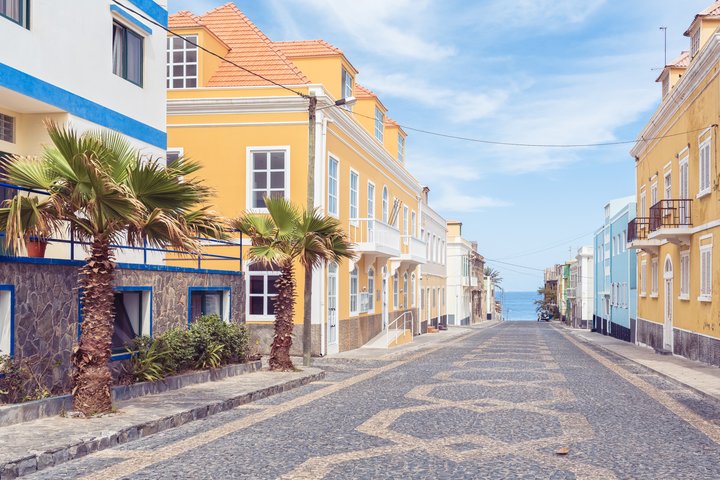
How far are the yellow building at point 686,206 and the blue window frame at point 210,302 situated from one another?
11.7 meters

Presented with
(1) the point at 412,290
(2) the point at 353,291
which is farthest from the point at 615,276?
(2) the point at 353,291

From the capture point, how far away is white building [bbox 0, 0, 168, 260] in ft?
42.3

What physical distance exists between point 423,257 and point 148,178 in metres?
26.4

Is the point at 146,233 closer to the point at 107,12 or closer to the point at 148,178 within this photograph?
the point at 148,178

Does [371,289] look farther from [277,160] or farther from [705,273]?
[705,273]

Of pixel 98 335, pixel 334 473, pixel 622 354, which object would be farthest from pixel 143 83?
pixel 622 354

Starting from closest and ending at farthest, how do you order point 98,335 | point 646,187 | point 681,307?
point 98,335 < point 681,307 < point 646,187

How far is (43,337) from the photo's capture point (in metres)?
10.1

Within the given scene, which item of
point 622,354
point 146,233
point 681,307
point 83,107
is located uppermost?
point 83,107

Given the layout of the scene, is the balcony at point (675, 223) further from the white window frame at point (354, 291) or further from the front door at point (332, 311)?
the front door at point (332, 311)

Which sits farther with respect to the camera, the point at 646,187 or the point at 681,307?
the point at 646,187

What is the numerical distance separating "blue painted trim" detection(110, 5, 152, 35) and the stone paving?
832 centimetres

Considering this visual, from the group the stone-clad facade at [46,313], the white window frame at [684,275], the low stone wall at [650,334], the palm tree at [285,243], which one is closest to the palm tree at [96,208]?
the stone-clad facade at [46,313]

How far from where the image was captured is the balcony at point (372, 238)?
25.0 metres
